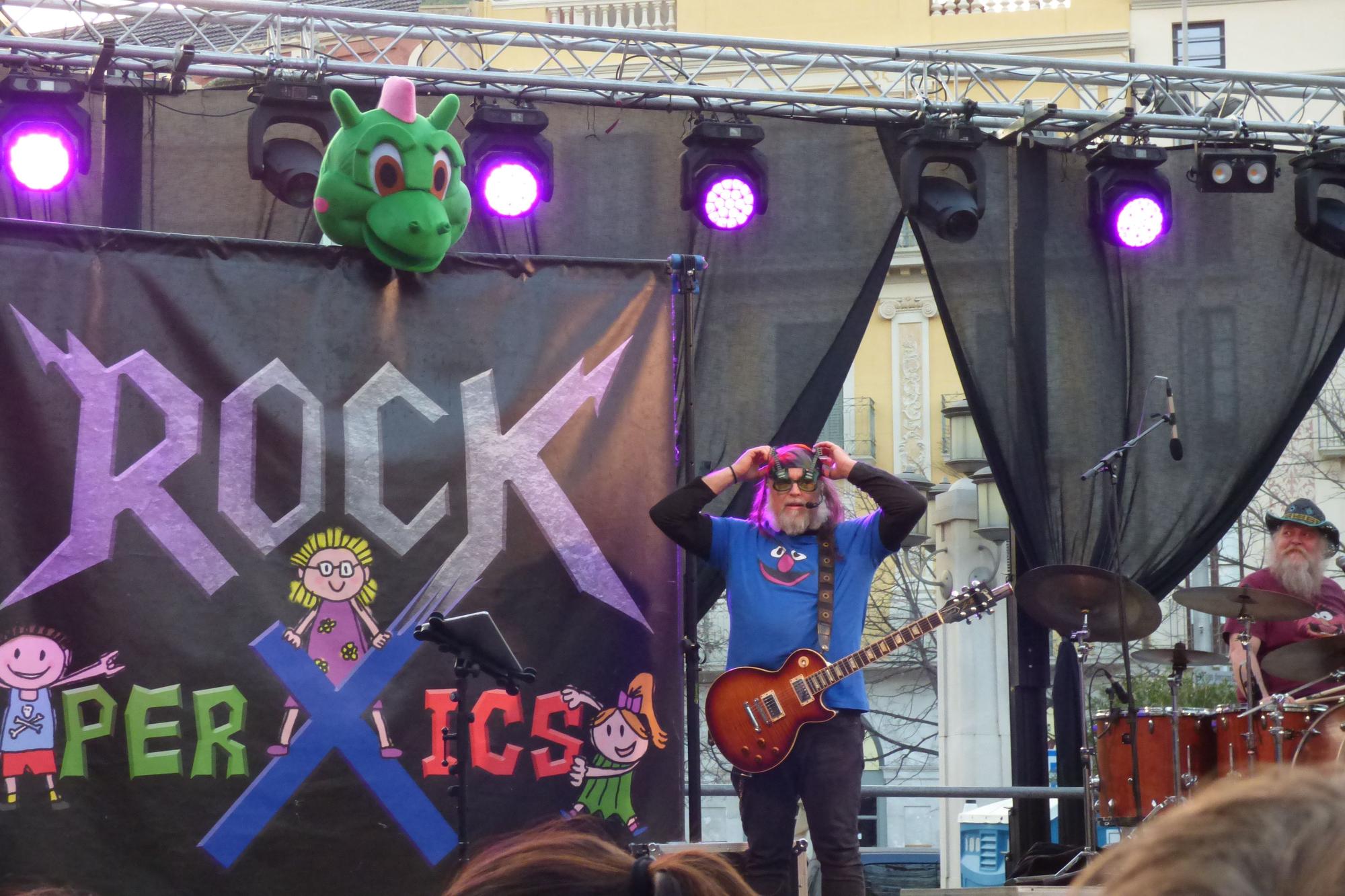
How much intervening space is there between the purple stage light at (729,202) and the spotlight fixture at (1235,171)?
1949 millimetres

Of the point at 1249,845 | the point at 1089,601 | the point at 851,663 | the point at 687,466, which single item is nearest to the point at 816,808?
the point at 851,663

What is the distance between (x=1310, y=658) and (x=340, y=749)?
3402 millimetres

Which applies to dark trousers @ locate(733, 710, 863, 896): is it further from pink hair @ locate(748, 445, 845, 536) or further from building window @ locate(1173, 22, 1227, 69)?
building window @ locate(1173, 22, 1227, 69)

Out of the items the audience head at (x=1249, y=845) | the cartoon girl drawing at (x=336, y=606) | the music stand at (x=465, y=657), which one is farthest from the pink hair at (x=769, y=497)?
the audience head at (x=1249, y=845)

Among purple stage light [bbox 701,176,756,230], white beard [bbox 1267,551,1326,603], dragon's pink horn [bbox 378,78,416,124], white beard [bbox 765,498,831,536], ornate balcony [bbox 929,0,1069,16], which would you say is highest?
ornate balcony [bbox 929,0,1069,16]

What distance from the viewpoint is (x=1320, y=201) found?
22.2ft

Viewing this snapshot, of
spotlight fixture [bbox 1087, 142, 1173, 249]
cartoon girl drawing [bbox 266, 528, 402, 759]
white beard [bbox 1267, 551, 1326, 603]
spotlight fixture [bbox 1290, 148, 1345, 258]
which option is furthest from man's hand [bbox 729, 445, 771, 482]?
spotlight fixture [bbox 1290, 148, 1345, 258]

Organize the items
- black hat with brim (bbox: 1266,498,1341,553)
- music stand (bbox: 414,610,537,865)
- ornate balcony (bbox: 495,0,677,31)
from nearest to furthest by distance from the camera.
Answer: music stand (bbox: 414,610,537,865) < black hat with brim (bbox: 1266,498,1341,553) < ornate balcony (bbox: 495,0,677,31)

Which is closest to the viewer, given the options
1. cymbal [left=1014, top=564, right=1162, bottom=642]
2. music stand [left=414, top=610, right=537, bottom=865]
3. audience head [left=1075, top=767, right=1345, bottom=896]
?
audience head [left=1075, top=767, right=1345, bottom=896]

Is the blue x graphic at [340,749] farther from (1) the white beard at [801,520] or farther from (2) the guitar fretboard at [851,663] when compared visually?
(1) the white beard at [801,520]

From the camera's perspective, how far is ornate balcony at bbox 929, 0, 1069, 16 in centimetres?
1870

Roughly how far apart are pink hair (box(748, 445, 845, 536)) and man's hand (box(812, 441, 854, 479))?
3 centimetres

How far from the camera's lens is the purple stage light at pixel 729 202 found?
253 inches

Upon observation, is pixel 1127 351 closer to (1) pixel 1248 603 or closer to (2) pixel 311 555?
(1) pixel 1248 603
